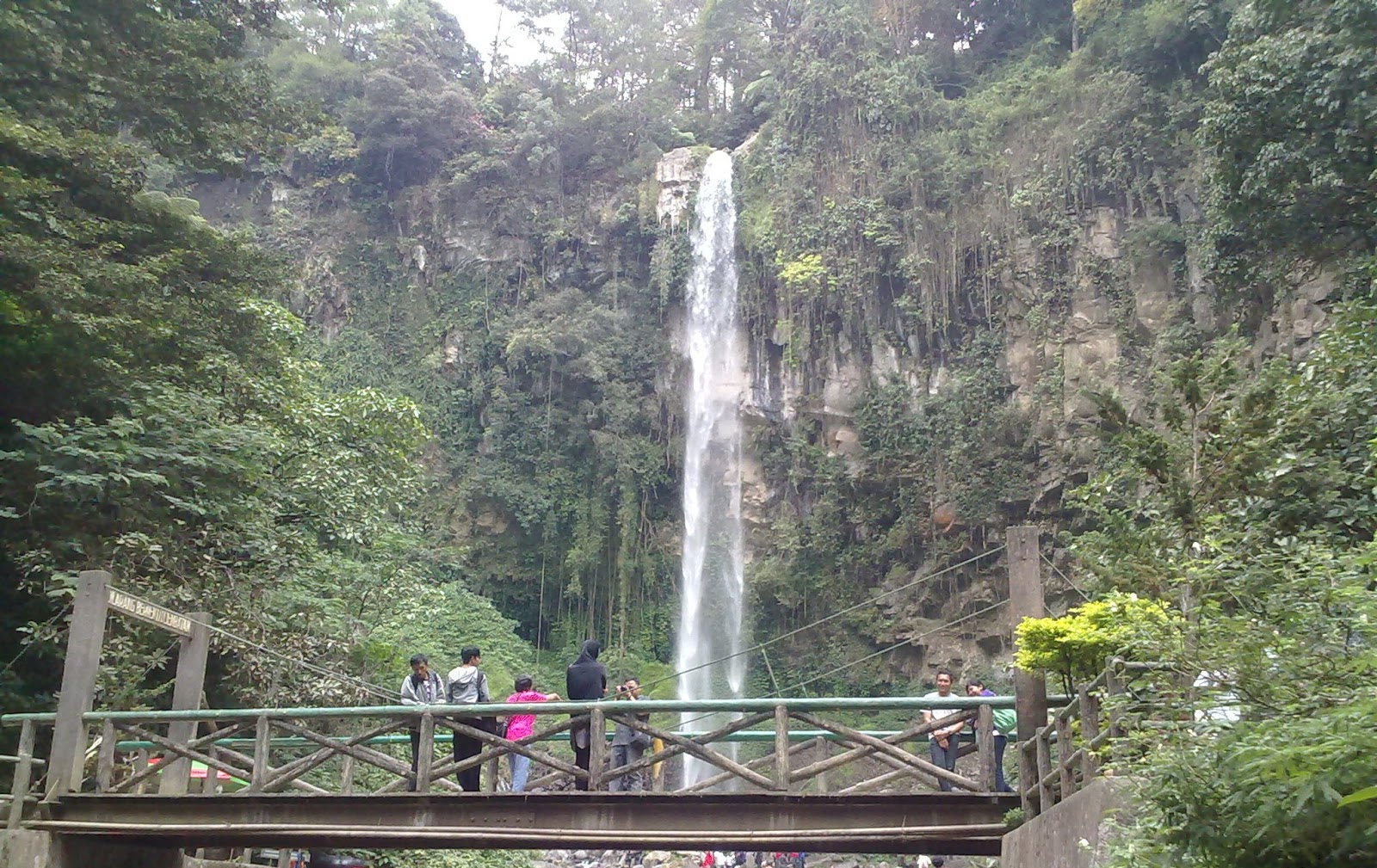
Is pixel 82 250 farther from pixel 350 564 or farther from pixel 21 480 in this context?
pixel 350 564

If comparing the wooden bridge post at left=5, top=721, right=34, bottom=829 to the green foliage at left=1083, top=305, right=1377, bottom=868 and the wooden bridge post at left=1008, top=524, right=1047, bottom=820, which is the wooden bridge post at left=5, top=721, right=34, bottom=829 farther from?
the green foliage at left=1083, top=305, right=1377, bottom=868

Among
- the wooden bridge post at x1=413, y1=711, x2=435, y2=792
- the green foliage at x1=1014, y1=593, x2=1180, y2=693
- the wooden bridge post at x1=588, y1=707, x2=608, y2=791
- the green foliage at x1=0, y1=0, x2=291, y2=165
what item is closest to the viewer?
the green foliage at x1=1014, y1=593, x2=1180, y2=693

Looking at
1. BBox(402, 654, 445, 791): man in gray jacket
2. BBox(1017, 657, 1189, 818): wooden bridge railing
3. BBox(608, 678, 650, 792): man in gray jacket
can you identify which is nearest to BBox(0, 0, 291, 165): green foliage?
BBox(402, 654, 445, 791): man in gray jacket

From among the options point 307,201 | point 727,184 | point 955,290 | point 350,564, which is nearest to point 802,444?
point 955,290

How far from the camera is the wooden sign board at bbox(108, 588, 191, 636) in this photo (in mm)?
8828

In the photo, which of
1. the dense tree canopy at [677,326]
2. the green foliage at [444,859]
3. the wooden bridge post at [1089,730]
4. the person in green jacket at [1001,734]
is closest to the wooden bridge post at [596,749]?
the person in green jacket at [1001,734]

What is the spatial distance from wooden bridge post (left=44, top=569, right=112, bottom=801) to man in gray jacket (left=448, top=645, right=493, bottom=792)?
2779mm

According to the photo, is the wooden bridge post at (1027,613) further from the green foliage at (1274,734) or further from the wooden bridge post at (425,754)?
the wooden bridge post at (425,754)

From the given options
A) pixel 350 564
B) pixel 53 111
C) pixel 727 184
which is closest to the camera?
pixel 53 111

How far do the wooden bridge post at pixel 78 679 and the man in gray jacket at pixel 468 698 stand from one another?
278cm

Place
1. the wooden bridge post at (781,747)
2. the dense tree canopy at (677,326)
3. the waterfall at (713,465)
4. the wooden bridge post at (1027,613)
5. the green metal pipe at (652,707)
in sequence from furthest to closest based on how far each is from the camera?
1. the waterfall at (713,465)
2. the dense tree canopy at (677,326)
3. the wooden bridge post at (781,747)
4. the green metal pipe at (652,707)
5. the wooden bridge post at (1027,613)

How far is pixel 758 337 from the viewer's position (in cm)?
2828

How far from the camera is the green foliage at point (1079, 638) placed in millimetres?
5750

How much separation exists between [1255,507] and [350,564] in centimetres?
1204
